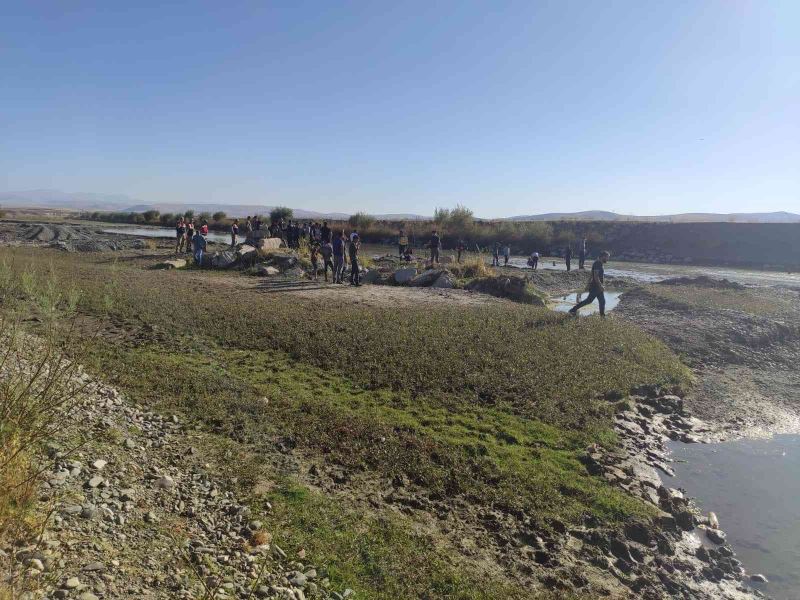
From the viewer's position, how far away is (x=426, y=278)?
20094 millimetres

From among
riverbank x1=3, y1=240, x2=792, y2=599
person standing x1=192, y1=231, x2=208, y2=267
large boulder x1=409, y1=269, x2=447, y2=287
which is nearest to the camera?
riverbank x1=3, y1=240, x2=792, y2=599

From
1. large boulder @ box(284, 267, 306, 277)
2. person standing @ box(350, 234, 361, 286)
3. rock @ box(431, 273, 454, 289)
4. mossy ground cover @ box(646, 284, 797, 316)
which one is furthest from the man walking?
mossy ground cover @ box(646, 284, 797, 316)

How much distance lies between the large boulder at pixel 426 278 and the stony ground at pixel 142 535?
578 inches

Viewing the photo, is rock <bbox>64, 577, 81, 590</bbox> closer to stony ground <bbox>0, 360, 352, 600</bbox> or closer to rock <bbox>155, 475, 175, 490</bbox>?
stony ground <bbox>0, 360, 352, 600</bbox>

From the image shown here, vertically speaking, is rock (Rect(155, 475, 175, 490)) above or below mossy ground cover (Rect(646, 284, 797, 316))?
below

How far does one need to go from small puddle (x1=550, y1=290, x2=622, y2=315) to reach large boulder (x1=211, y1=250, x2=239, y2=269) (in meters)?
13.0

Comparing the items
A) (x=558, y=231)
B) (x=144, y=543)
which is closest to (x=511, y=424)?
(x=144, y=543)

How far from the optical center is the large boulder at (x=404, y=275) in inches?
800

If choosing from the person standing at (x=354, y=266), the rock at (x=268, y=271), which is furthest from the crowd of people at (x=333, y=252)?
the rock at (x=268, y=271)

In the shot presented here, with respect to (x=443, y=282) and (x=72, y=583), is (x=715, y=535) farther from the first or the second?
(x=443, y=282)

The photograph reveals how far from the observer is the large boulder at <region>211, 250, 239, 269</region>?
21.6 m

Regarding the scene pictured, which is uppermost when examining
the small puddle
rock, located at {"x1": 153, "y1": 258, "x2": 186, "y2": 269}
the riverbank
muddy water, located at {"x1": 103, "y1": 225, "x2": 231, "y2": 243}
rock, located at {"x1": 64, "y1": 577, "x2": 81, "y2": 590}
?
muddy water, located at {"x1": 103, "y1": 225, "x2": 231, "y2": 243}

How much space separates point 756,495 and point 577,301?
13411 millimetres

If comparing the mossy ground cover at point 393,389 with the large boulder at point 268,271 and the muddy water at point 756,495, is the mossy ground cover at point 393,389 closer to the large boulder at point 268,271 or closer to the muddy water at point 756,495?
the muddy water at point 756,495
